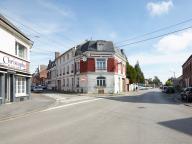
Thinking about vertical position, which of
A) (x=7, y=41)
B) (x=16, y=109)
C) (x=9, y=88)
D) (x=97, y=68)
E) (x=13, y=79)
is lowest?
(x=16, y=109)

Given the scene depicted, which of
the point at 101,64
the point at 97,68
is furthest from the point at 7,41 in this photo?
the point at 101,64

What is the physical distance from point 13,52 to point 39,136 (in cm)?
1764

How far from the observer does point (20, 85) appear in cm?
2908

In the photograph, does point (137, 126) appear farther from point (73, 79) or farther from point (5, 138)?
point (73, 79)

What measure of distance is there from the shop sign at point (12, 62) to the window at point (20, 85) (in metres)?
1.02

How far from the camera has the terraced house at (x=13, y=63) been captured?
23.6 metres

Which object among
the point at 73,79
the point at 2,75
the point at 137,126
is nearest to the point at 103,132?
the point at 137,126

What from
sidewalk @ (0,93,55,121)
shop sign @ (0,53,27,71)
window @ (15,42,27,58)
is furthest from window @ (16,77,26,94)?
sidewalk @ (0,93,55,121)

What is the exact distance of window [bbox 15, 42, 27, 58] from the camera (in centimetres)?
2795

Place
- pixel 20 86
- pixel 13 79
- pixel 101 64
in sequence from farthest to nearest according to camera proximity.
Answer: pixel 101 64
pixel 20 86
pixel 13 79

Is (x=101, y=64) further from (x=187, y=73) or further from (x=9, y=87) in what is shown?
(x=9, y=87)

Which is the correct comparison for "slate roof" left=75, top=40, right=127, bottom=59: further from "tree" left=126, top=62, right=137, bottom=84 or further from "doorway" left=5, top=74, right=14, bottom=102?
"doorway" left=5, top=74, right=14, bottom=102

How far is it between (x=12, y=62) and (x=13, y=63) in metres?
0.29

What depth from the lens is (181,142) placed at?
891 centimetres
